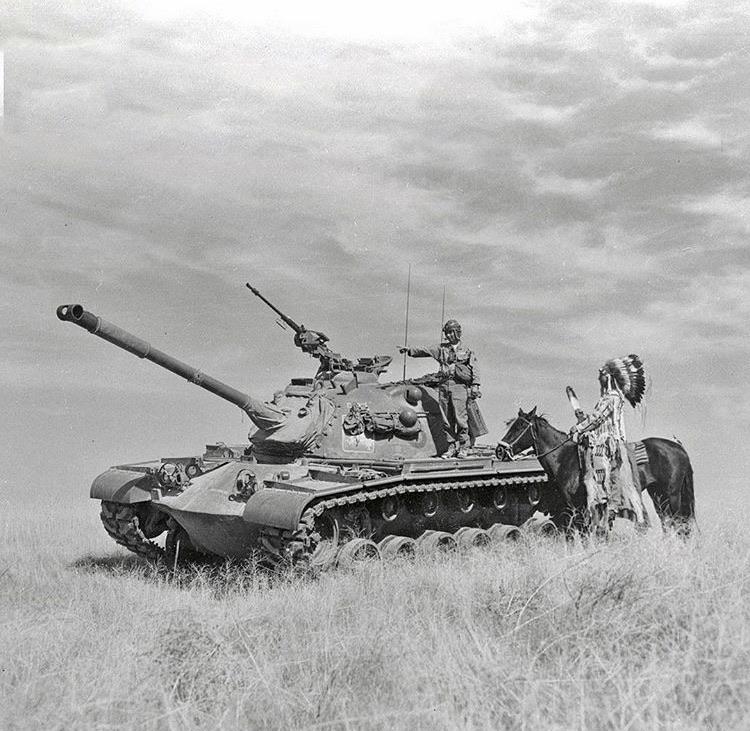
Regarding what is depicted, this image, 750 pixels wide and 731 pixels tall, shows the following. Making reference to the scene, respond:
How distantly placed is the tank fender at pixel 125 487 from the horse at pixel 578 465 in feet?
16.9

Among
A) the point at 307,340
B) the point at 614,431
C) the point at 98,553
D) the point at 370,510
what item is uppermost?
the point at 307,340

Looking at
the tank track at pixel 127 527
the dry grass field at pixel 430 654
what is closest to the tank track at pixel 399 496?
the dry grass field at pixel 430 654

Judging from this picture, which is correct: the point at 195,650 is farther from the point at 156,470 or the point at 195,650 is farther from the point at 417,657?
the point at 156,470

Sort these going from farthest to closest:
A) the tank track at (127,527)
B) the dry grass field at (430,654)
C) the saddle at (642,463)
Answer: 1. the saddle at (642,463)
2. the tank track at (127,527)
3. the dry grass field at (430,654)

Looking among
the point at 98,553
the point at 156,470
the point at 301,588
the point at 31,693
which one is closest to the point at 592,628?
the point at 31,693

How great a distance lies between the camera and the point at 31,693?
5844 millimetres

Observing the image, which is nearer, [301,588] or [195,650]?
[195,650]

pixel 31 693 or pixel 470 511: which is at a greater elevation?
pixel 470 511

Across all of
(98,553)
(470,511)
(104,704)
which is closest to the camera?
(104,704)

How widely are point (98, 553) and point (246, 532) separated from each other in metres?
4.47

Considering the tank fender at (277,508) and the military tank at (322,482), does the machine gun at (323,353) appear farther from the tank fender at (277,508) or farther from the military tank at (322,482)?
the tank fender at (277,508)

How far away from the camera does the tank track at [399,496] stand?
Answer: 9812 mm

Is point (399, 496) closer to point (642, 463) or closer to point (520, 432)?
point (520, 432)

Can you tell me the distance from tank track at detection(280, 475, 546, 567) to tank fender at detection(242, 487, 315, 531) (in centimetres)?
20
